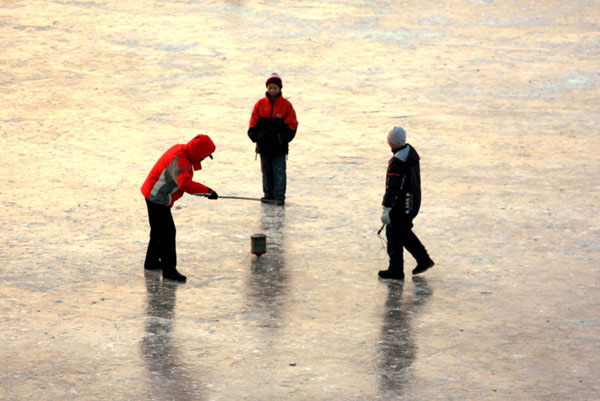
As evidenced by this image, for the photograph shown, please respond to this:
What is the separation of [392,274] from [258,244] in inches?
60.3

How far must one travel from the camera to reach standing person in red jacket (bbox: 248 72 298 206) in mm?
12477

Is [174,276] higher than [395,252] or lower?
lower

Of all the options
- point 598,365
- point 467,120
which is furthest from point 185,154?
point 467,120

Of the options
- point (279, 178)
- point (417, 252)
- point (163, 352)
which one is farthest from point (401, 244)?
point (163, 352)

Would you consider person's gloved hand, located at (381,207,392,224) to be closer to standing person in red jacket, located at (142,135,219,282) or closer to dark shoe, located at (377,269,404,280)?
dark shoe, located at (377,269,404,280)

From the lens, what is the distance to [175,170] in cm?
988

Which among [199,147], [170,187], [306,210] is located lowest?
[306,210]

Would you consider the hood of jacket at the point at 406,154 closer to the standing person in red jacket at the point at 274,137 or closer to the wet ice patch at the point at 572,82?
the standing person in red jacket at the point at 274,137

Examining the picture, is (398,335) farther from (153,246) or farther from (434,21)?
(434,21)

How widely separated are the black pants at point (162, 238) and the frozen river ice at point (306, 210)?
0.25 m

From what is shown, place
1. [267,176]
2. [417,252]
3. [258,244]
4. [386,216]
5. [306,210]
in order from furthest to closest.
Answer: [267,176] < [306,210] < [258,244] < [417,252] < [386,216]

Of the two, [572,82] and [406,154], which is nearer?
[406,154]

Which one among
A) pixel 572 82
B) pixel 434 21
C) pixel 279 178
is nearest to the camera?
pixel 279 178

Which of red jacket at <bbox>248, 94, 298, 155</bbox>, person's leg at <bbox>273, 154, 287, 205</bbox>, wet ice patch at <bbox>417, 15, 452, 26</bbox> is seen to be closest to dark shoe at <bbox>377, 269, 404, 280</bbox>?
person's leg at <bbox>273, 154, 287, 205</bbox>
